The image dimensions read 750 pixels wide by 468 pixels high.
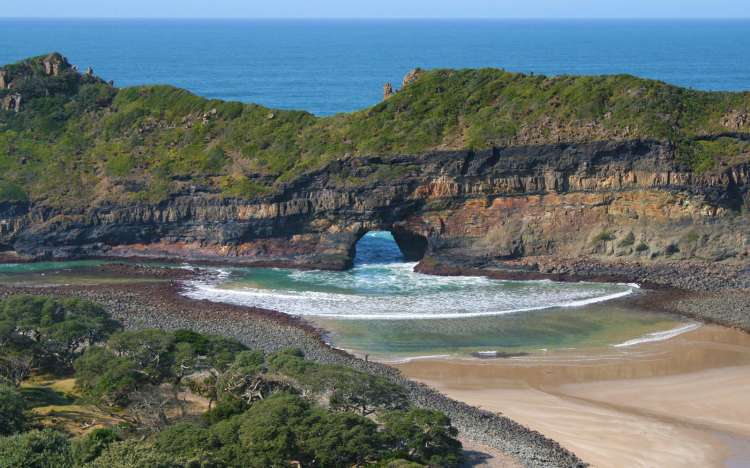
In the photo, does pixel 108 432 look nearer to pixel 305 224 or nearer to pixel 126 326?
pixel 126 326

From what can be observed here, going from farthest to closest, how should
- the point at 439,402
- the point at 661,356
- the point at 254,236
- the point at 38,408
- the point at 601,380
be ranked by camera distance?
the point at 254,236
the point at 661,356
the point at 601,380
the point at 439,402
the point at 38,408

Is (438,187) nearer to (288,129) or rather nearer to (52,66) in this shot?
(288,129)

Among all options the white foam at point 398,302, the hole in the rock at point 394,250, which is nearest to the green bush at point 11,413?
the white foam at point 398,302

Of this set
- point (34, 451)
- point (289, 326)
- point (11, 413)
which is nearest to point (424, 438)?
point (34, 451)

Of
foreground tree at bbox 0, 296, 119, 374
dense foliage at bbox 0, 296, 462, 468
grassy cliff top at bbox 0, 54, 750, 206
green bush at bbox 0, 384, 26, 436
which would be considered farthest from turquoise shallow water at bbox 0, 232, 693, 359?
green bush at bbox 0, 384, 26, 436

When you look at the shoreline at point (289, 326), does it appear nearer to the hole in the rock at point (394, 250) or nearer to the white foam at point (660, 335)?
the white foam at point (660, 335)

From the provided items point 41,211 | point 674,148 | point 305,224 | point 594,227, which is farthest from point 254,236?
point 674,148
